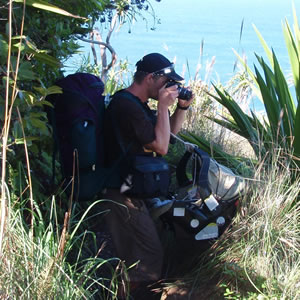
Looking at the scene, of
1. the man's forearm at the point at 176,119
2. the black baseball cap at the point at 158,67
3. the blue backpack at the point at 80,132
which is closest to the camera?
the blue backpack at the point at 80,132

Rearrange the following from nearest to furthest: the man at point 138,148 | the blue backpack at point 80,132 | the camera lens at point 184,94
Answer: the blue backpack at point 80,132 < the man at point 138,148 < the camera lens at point 184,94

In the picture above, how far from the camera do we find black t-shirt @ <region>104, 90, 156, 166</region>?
134 inches

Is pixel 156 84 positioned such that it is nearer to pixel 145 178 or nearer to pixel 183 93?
pixel 183 93

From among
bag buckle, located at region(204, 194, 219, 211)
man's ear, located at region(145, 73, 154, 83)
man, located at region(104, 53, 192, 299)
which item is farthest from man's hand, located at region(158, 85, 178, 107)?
bag buckle, located at region(204, 194, 219, 211)

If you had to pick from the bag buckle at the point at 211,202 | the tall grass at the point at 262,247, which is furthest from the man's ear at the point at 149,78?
the tall grass at the point at 262,247

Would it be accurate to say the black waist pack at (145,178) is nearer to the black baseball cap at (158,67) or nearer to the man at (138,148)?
the man at (138,148)

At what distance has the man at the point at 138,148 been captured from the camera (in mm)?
3451

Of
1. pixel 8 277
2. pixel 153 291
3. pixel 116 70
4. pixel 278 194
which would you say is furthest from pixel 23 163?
pixel 116 70

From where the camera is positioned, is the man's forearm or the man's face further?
the man's forearm

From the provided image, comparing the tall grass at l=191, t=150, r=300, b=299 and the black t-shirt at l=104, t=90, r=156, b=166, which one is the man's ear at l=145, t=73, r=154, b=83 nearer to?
the black t-shirt at l=104, t=90, r=156, b=166

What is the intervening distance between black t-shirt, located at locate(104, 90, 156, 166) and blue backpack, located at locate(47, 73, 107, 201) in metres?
0.06

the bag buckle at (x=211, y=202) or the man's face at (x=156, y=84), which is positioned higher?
the man's face at (x=156, y=84)

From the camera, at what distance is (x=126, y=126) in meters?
3.44

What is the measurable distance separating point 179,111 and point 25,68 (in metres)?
1.51
